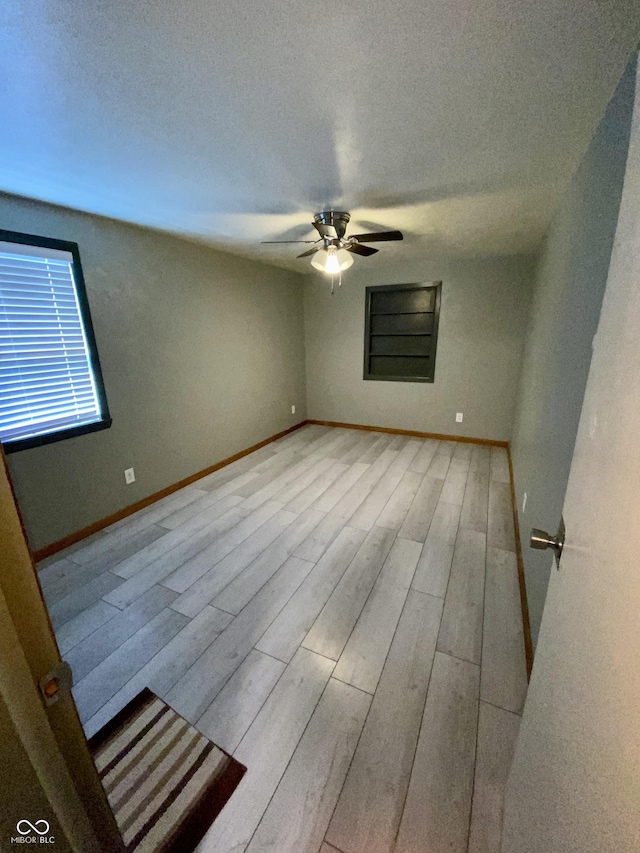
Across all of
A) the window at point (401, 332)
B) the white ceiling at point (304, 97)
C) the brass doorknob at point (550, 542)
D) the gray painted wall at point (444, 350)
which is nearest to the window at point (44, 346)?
the white ceiling at point (304, 97)

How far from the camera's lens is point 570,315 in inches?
55.6

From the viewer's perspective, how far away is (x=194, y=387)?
10.1 feet

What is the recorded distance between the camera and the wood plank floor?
987mm

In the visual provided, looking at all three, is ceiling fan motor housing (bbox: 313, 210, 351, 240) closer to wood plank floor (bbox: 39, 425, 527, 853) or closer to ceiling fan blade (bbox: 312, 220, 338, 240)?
ceiling fan blade (bbox: 312, 220, 338, 240)

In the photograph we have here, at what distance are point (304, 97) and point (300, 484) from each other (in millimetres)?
2628

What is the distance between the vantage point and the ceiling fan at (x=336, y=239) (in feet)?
6.91

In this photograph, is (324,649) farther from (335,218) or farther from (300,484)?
(335,218)

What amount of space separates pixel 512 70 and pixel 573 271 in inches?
33.1

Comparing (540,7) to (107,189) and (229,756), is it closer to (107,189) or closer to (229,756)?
(107,189)

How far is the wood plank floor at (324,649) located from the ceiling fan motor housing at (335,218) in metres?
2.10

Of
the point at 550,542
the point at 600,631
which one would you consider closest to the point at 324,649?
the point at 550,542

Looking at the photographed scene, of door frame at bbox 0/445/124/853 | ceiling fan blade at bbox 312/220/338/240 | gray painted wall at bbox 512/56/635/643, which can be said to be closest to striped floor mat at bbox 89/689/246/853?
door frame at bbox 0/445/124/853

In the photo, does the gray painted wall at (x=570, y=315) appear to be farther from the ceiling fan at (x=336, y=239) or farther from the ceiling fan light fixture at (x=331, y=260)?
the ceiling fan light fixture at (x=331, y=260)

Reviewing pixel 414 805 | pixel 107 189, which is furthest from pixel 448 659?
pixel 107 189
